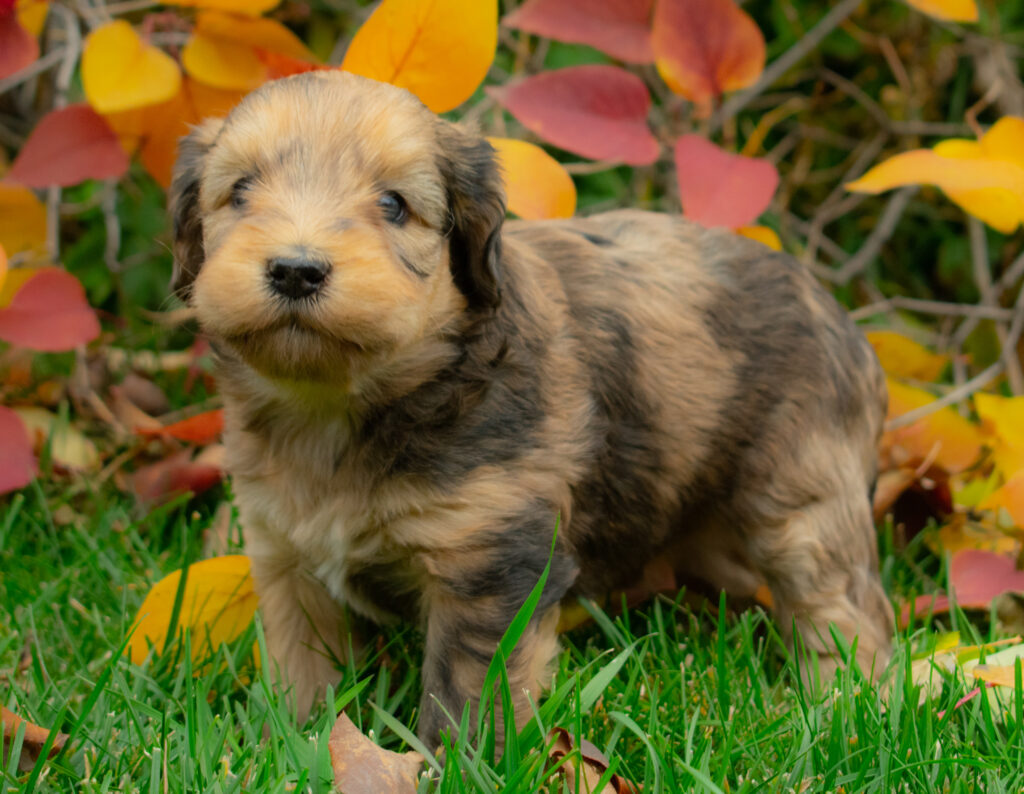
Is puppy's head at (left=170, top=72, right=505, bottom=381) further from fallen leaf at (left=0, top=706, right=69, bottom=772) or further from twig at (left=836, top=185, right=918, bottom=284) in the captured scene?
twig at (left=836, top=185, right=918, bottom=284)

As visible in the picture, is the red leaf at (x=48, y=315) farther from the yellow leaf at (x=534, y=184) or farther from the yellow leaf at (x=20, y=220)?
the yellow leaf at (x=534, y=184)

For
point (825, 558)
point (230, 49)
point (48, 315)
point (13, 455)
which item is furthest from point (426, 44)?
point (825, 558)

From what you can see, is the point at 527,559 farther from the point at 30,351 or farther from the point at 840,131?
the point at 840,131

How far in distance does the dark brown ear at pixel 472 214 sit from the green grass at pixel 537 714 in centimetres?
98

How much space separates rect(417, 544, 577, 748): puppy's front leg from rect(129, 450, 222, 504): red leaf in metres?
1.78

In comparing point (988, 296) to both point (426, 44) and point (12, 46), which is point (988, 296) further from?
point (12, 46)

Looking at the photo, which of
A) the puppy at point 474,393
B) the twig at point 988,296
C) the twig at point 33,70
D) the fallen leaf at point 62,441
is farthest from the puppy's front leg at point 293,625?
the twig at point 988,296

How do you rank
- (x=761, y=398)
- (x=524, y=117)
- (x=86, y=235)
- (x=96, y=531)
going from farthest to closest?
(x=86, y=235) < (x=96, y=531) < (x=524, y=117) < (x=761, y=398)

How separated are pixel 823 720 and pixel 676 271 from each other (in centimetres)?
135

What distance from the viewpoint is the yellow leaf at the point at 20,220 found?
15.0 feet

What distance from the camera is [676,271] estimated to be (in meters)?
3.48

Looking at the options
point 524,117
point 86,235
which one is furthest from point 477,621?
point 86,235

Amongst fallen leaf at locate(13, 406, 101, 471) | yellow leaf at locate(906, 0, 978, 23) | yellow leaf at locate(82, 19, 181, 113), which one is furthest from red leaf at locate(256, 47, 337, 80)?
yellow leaf at locate(906, 0, 978, 23)

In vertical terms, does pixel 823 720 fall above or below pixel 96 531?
above
